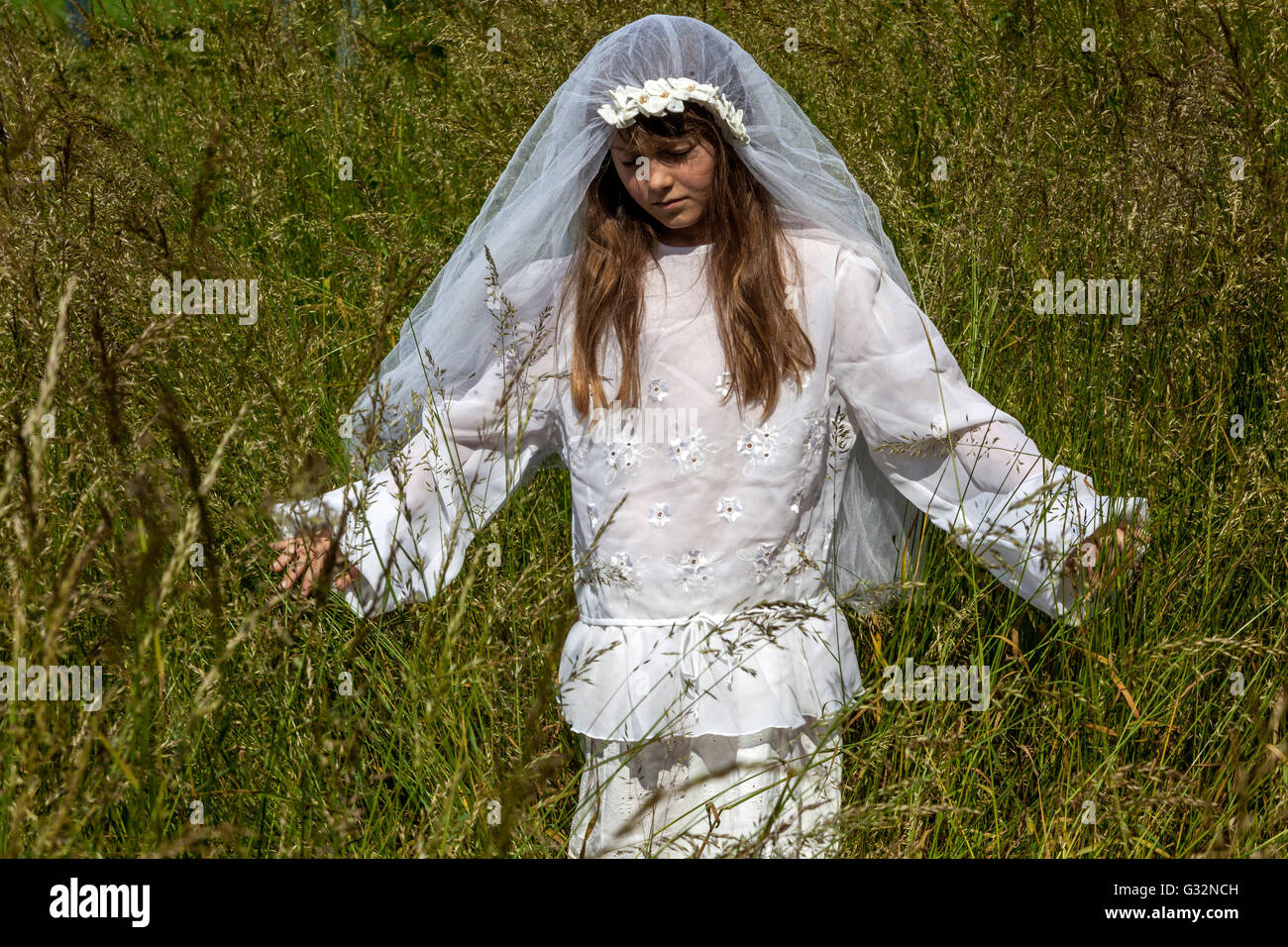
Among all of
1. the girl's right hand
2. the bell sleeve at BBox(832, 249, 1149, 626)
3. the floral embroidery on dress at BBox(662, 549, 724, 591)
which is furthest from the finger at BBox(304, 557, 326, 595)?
the bell sleeve at BBox(832, 249, 1149, 626)

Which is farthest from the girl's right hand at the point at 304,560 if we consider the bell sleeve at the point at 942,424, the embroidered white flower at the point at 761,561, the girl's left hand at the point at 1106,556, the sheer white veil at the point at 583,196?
the girl's left hand at the point at 1106,556

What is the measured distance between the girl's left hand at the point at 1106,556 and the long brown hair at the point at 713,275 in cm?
52

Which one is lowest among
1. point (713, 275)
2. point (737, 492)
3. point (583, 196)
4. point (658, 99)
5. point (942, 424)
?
point (737, 492)

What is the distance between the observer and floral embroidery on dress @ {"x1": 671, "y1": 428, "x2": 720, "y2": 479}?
6.59 ft

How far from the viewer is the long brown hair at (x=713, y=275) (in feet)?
6.59

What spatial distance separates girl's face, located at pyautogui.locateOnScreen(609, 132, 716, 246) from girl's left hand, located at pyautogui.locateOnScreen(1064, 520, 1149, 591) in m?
0.81

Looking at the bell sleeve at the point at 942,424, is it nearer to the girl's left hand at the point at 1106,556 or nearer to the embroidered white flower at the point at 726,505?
the girl's left hand at the point at 1106,556

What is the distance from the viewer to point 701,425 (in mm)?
Result: 2018

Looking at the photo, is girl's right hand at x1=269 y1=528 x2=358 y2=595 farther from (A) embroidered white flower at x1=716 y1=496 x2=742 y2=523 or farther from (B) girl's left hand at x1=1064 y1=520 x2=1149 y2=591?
(B) girl's left hand at x1=1064 y1=520 x2=1149 y2=591

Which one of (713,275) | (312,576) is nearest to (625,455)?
(713,275)

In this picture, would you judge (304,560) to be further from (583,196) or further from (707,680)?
(583,196)

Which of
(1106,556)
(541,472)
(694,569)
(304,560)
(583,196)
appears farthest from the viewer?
(541,472)

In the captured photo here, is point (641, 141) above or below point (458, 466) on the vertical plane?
above

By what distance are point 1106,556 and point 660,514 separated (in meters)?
0.69
